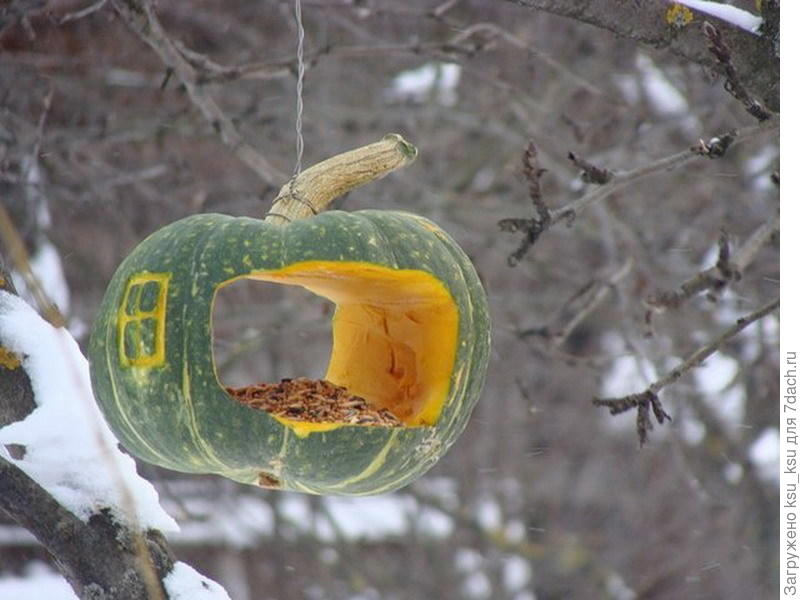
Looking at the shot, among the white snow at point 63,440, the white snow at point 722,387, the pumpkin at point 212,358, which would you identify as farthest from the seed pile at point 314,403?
the white snow at point 722,387

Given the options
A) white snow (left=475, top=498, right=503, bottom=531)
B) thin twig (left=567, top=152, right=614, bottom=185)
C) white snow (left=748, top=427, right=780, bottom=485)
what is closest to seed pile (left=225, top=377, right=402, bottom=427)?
thin twig (left=567, top=152, right=614, bottom=185)

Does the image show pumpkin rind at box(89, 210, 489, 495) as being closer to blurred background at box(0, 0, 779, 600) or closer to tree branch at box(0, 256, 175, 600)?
tree branch at box(0, 256, 175, 600)

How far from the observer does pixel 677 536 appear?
8375 mm

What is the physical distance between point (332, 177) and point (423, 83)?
378 centimetres

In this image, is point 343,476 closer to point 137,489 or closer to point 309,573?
point 137,489

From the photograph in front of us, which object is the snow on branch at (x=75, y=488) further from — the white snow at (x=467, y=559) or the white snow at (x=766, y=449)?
the white snow at (x=467, y=559)

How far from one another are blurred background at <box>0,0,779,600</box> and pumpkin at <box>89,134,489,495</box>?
1023 millimetres

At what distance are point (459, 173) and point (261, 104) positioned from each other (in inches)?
68.0

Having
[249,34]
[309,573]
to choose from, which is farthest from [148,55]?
[309,573]

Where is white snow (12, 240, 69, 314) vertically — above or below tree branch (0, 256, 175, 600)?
below

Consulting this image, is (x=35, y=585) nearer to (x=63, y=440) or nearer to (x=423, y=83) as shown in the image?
(x=423, y=83)

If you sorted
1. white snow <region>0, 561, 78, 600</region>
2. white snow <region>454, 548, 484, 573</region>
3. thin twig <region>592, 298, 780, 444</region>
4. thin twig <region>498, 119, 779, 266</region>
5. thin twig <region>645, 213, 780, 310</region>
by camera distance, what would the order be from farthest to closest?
white snow <region>454, 548, 484, 573</region>
white snow <region>0, 561, 78, 600</region>
thin twig <region>645, 213, 780, 310</region>
thin twig <region>498, 119, 779, 266</region>
thin twig <region>592, 298, 780, 444</region>

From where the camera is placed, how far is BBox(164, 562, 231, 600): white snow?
2.39m

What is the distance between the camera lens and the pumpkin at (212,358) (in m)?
2.24
